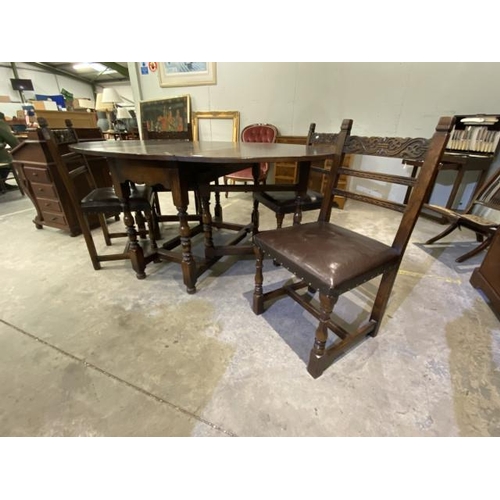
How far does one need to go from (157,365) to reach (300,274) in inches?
32.2

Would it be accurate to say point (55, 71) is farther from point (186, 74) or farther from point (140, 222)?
point (140, 222)

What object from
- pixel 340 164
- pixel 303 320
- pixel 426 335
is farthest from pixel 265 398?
pixel 340 164

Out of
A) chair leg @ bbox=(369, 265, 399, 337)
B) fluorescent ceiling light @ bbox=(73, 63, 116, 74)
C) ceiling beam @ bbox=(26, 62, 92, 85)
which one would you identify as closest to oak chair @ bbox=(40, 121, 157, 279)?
chair leg @ bbox=(369, 265, 399, 337)

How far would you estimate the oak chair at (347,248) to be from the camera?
0.97m

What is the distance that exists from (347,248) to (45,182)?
9.02ft

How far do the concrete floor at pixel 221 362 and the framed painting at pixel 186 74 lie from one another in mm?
3511

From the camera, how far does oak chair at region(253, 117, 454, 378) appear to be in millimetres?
967

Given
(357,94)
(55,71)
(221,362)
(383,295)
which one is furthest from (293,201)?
(55,71)

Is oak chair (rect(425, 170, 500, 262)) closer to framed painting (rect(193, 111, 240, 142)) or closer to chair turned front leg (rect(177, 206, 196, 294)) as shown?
chair turned front leg (rect(177, 206, 196, 294))

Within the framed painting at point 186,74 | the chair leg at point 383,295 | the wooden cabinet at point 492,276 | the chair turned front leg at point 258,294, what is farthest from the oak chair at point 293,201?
the framed painting at point 186,74

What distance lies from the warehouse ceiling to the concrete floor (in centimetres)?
1023

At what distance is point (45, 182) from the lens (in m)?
2.35

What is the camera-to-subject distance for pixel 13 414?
100 centimetres

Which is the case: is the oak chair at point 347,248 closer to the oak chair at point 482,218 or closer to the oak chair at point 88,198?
the oak chair at point 88,198
